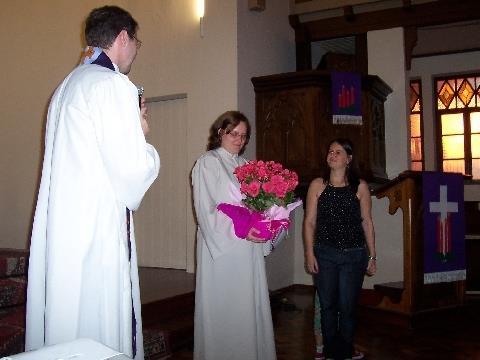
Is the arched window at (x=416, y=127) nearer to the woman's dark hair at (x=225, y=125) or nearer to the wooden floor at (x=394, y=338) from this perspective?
the wooden floor at (x=394, y=338)

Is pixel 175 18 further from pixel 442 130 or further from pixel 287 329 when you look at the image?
pixel 442 130

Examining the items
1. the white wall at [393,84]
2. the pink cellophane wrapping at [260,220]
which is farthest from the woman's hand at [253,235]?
the white wall at [393,84]

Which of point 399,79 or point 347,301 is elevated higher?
point 399,79

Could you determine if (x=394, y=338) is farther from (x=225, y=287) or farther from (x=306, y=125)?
(x=306, y=125)

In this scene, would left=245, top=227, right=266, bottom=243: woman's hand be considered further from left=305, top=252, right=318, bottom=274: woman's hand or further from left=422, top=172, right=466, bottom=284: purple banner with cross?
left=422, top=172, right=466, bottom=284: purple banner with cross

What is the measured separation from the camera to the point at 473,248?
20.4 feet

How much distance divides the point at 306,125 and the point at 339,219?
2.43 m

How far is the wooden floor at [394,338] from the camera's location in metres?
3.55

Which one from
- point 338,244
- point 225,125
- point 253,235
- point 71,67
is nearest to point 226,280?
point 253,235

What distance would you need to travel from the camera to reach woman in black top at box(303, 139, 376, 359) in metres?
3.01

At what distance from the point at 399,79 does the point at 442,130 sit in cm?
262

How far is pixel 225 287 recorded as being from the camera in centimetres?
277

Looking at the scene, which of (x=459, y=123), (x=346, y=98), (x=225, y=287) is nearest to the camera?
(x=225, y=287)

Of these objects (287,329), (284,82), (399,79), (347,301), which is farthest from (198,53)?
(347,301)
